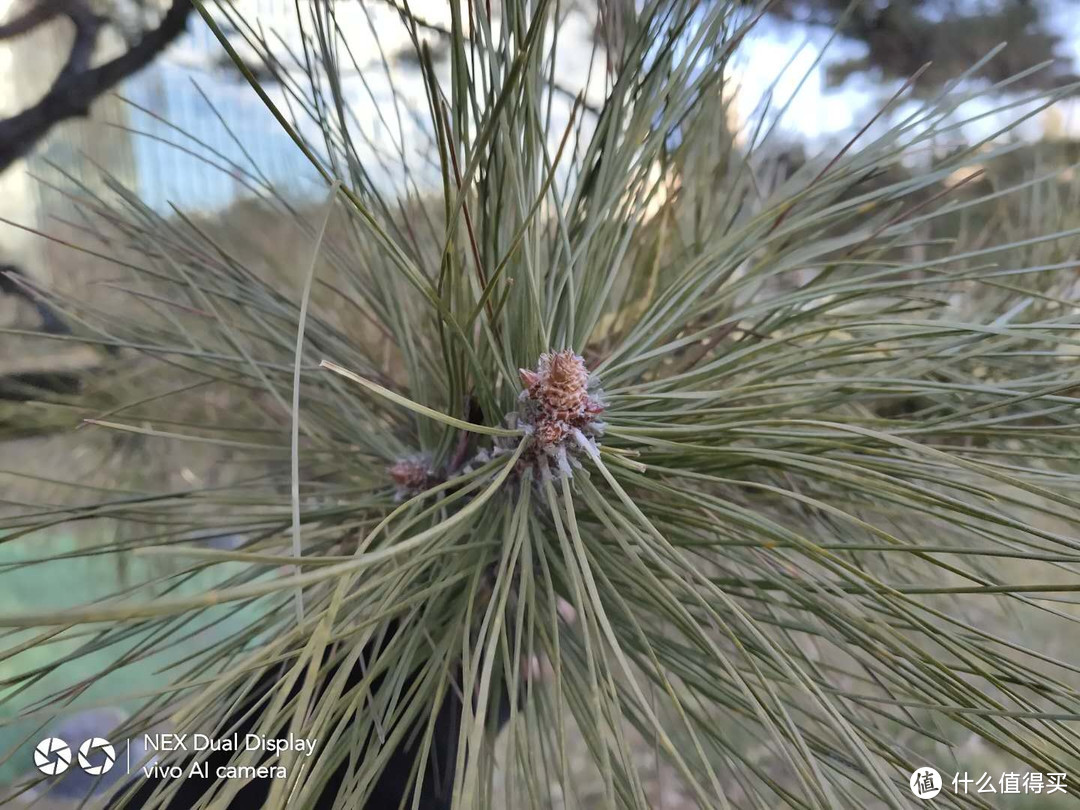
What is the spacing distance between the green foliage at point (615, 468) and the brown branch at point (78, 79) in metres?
0.19

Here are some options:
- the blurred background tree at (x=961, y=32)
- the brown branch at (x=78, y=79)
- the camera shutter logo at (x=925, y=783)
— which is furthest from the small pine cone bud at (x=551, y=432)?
the blurred background tree at (x=961, y=32)

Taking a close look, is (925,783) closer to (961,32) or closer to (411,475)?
(411,475)

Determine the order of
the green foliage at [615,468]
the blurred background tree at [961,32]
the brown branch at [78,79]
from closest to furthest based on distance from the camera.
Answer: the green foliage at [615,468], the brown branch at [78,79], the blurred background tree at [961,32]

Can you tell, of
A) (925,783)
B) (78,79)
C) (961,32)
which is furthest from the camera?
(961,32)

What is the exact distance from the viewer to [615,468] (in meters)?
0.17

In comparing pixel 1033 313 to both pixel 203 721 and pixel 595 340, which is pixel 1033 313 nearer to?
pixel 595 340

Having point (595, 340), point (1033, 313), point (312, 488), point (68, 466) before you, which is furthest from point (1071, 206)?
point (68, 466)

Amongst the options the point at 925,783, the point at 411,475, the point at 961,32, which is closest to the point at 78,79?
the point at 411,475

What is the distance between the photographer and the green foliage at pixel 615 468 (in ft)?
0.44

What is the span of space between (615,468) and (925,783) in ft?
0.36

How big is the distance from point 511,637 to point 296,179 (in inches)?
17.4

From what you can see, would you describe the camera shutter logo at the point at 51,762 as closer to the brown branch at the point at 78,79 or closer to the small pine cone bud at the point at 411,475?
the small pine cone bud at the point at 411,475

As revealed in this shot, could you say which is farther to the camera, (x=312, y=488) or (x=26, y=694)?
(x=26, y=694)

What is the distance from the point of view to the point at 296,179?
1.72 ft
